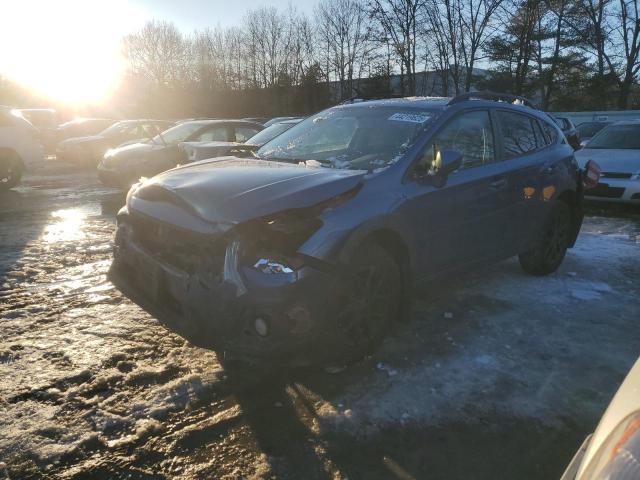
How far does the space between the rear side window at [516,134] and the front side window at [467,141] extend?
22cm

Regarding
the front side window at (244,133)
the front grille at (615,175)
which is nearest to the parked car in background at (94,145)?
the front side window at (244,133)

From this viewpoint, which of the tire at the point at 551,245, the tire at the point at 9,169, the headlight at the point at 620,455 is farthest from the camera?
the tire at the point at 9,169

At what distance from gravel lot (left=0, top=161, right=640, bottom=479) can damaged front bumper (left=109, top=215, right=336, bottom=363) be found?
0.39 metres

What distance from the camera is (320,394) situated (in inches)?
117

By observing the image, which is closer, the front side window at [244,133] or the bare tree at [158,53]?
the front side window at [244,133]

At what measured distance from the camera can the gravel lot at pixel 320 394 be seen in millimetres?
2424

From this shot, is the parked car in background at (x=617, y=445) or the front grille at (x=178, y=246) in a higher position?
the front grille at (x=178, y=246)

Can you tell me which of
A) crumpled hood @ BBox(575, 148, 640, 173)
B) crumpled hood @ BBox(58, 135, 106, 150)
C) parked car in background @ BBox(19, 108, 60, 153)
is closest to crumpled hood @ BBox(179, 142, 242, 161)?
crumpled hood @ BBox(575, 148, 640, 173)

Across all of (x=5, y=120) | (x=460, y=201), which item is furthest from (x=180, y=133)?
(x=460, y=201)

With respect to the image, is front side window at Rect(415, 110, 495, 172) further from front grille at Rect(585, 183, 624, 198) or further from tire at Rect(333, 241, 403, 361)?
front grille at Rect(585, 183, 624, 198)

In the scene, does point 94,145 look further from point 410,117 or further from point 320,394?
point 320,394

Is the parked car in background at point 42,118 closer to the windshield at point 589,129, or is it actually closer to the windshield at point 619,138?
the windshield at point 589,129

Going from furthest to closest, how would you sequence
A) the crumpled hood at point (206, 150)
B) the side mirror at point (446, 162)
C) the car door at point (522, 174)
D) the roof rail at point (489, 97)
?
the crumpled hood at point (206, 150) < the car door at point (522, 174) < the roof rail at point (489, 97) < the side mirror at point (446, 162)

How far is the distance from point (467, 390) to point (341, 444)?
92cm
